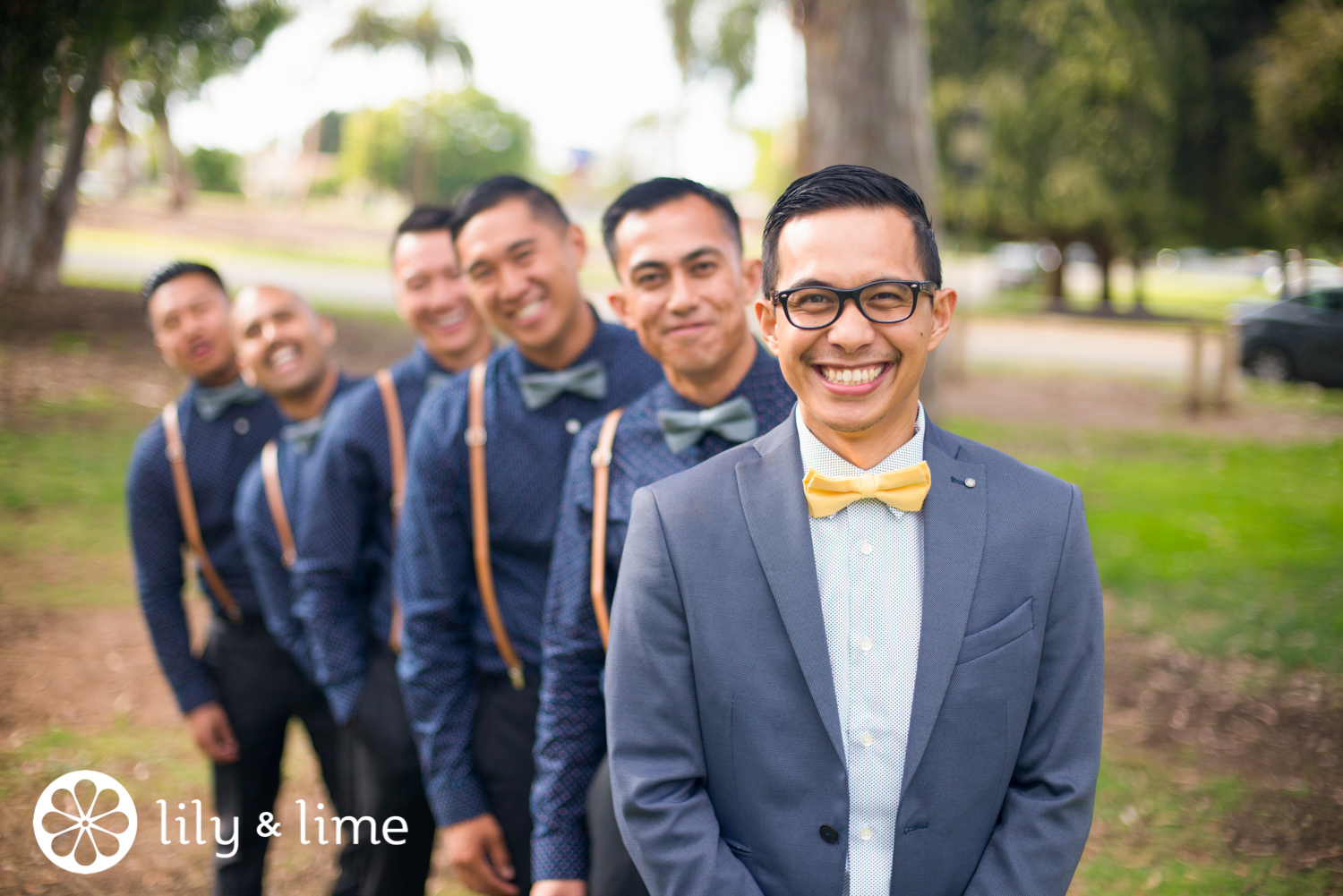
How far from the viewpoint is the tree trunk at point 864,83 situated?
827cm

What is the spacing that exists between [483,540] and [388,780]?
90 cm

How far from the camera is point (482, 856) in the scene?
2779 millimetres

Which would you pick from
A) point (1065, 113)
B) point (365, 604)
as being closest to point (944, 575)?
point (365, 604)

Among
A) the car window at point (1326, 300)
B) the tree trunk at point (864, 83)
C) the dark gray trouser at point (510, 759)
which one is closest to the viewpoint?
the dark gray trouser at point (510, 759)

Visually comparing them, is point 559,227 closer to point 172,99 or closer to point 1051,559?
point 1051,559

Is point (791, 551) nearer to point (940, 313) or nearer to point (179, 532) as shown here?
point (940, 313)

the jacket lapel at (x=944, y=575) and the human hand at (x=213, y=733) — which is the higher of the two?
the jacket lapel at (x=944, y=575)

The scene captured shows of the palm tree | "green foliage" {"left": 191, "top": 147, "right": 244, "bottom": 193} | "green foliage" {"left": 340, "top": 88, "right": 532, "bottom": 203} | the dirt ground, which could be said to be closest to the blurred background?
the dirt ground

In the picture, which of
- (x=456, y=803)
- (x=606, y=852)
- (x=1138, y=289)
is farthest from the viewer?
(x=1138, y=289)

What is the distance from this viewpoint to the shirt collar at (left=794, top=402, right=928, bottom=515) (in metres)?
1.98

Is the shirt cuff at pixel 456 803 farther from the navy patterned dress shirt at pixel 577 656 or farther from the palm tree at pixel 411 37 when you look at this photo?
the palm tree at pixel 411 37

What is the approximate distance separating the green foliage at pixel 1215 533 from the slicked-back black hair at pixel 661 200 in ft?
17.7

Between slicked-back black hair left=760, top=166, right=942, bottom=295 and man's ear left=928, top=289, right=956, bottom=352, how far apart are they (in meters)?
0.03

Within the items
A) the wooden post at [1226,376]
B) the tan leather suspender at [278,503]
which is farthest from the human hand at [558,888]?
the wooden post at [1226,376]
